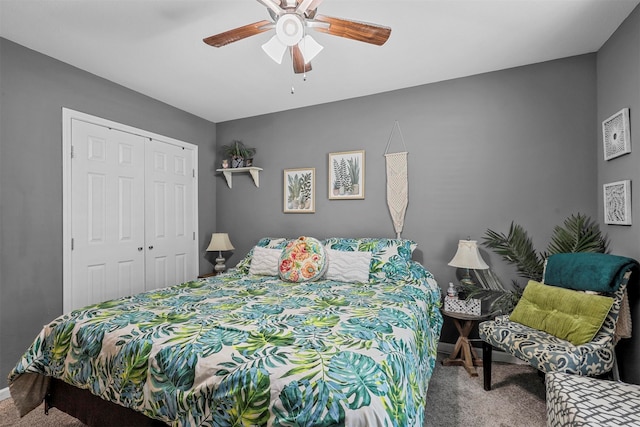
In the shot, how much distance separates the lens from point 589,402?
4.51 ft

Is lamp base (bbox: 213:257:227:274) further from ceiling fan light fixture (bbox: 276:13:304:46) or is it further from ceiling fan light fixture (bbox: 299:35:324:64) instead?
ceiling fan light fixture (bbox: 276:13:304:46)

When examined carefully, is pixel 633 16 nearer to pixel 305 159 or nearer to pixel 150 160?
pixel 305 159

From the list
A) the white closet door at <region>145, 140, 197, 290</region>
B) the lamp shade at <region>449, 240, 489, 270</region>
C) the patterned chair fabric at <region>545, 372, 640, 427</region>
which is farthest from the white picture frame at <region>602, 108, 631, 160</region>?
the white closet door at <region>145, 140, 197, 290</region>

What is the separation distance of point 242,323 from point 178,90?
2630mm

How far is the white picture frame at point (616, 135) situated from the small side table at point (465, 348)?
4.88 ft

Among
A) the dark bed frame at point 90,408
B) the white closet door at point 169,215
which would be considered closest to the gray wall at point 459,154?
the white closet door at point 169,215

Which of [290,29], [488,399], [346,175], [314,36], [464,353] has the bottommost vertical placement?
[488,399]

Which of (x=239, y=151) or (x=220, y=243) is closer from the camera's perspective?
(x=220, y=243)

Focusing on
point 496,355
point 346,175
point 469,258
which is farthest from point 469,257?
point 346,175

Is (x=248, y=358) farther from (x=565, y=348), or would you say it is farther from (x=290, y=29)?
(x=565, y=348)

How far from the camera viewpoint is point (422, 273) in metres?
2.76

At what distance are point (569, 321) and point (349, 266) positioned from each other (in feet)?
5.00

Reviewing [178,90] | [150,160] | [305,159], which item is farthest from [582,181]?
[150,160]

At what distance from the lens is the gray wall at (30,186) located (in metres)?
2.26
